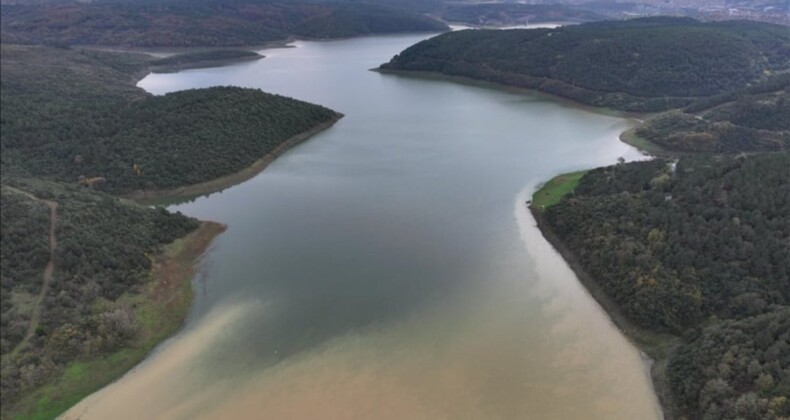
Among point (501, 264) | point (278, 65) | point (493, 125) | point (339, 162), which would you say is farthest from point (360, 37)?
point (501, 264)

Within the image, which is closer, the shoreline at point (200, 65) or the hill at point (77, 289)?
the hill at point (77, 289)

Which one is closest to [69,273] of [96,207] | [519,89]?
[96,207]

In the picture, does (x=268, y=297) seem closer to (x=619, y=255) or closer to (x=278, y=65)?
(x=619, y=255)

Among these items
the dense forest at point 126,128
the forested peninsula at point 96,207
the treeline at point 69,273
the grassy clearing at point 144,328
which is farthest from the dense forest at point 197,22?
the grassy clearing at point 144,328

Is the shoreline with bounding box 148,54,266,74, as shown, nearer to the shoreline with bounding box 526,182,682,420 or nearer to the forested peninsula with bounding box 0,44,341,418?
the forested peninsula with bounding box 0,44,341,418

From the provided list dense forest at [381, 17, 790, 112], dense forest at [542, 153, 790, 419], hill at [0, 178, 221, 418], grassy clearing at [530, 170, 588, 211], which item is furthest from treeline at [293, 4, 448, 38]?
dense forest at [542, 153, 790, 419]

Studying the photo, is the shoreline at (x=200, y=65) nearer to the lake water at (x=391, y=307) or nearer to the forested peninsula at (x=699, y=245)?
the lake water at (x=391, y=307)

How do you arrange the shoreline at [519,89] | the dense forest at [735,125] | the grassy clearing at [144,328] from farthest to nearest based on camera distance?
the shoreline at [519,89]
the dense forest at [735,125]
the grassy clearing at [144,328]
